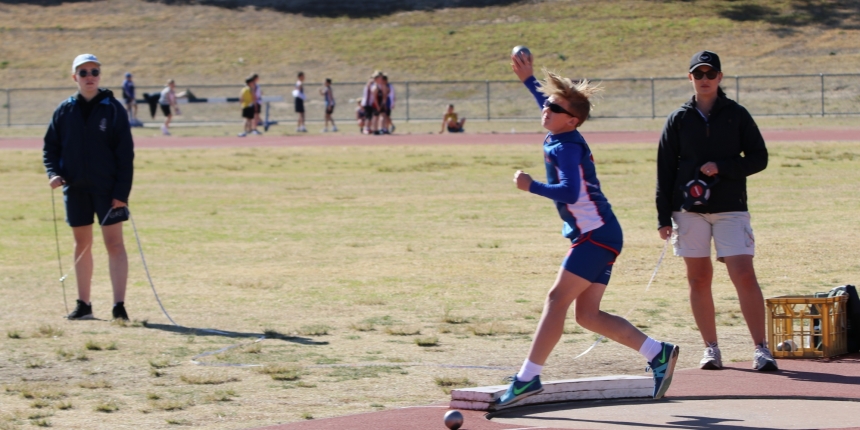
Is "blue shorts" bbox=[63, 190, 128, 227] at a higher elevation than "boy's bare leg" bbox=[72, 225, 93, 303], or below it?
higher

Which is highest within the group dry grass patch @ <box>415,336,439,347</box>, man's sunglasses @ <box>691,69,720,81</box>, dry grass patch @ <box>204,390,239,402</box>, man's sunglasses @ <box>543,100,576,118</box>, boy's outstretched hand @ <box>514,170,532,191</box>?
man's sunglasses @ <box>691,69,720,81</box>

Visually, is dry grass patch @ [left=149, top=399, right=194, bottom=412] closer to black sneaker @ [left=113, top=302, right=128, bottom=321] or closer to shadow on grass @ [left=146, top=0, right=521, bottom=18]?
black sneaker @ [left=113, top=302, right=128, bottom=321]

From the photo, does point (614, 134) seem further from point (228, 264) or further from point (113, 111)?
point (113, 111)

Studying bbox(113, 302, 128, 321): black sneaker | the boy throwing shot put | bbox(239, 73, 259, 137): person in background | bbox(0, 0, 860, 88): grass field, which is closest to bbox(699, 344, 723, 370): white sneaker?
the boy throwing shot put

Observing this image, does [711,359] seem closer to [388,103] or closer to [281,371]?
[281,371]

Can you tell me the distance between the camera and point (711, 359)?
733 centimetres

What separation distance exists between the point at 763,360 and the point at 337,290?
4792 millimetres

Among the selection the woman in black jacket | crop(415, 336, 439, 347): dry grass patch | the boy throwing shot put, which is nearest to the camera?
the boy throwing shot put

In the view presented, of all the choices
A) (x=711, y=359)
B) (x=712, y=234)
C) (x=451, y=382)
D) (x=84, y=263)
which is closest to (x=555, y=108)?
(x=712, y=234)

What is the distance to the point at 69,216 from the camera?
385 inches

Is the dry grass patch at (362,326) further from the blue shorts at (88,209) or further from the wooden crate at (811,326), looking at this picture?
the wooden crate at (811,326)

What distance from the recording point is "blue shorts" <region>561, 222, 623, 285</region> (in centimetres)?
611

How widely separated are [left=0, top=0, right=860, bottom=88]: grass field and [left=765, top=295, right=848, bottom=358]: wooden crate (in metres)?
41.9

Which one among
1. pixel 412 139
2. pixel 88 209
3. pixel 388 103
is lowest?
pixel 412 139
